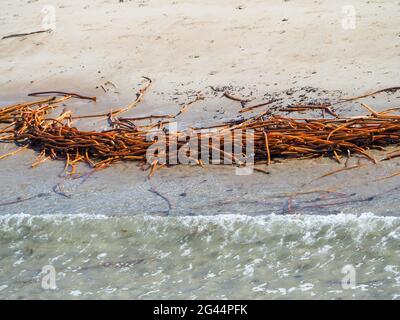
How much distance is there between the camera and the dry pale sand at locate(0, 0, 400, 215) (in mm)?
5113

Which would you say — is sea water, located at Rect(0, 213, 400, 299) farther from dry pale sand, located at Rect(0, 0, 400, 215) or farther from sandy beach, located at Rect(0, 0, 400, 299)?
dry pale sand, located at Rect(0, 0, 400, 215)

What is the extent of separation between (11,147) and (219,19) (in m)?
2.17

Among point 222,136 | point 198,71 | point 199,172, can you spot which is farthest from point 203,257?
point 198,71

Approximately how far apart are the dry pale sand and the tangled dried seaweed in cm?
11

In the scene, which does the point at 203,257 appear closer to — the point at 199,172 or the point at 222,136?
the point at 199,172

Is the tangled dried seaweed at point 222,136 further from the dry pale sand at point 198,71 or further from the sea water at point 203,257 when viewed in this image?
the sea water at point 203,257

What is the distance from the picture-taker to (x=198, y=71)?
6613 mm

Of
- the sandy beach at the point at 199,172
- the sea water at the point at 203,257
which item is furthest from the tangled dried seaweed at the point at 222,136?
the sea water at the point at 203,257

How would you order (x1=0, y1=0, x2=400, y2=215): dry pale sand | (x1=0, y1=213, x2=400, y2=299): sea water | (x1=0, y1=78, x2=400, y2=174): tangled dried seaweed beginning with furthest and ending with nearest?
1. (x1=0, y1=78, x2=400, y2=174): tangled dried seaweed
2. (x1=0, y1=0, x2=400, y2=215): dry pale sand
3. (x1=0, y1=213, x2=400, y2=299): sea water

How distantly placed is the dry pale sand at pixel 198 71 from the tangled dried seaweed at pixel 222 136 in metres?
0.11

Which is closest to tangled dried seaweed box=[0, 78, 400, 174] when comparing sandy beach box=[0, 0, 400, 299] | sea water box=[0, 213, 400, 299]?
sandy beach box=[0, 0, 400, 299]

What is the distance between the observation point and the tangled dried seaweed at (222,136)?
5379mm

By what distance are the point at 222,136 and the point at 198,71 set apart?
1.19 metres
